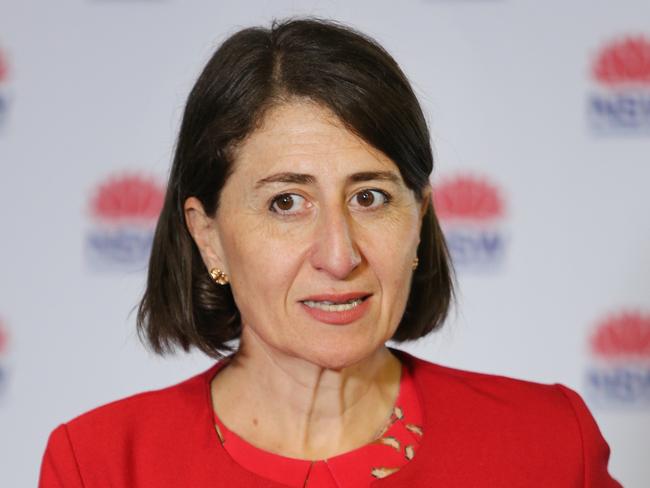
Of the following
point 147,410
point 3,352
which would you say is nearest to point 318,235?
point 147,410

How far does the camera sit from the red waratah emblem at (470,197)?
2.90m

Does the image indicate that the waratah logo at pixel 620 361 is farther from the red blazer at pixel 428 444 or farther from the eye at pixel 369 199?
the eye at pixel 369 199

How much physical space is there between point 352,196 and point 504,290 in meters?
1.31

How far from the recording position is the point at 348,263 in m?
1.63

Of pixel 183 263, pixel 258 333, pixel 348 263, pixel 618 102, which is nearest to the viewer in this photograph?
pixel 348 263

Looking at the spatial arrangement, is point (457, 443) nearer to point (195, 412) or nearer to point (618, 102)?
point (195, 412)

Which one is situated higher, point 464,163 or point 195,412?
point 464,163

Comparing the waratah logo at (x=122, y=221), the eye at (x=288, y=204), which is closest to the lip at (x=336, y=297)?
the eye at (x=288, y=204)

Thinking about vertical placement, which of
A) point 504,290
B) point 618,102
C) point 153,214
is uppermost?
point 618,102

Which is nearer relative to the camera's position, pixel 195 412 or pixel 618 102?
pixel 195 412

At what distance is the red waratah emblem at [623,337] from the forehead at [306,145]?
4.46 feet

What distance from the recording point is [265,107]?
1698 mm

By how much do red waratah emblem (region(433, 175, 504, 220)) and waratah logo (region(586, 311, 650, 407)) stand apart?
0.39m

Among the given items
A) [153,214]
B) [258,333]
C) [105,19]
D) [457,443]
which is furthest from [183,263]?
[105,19]
